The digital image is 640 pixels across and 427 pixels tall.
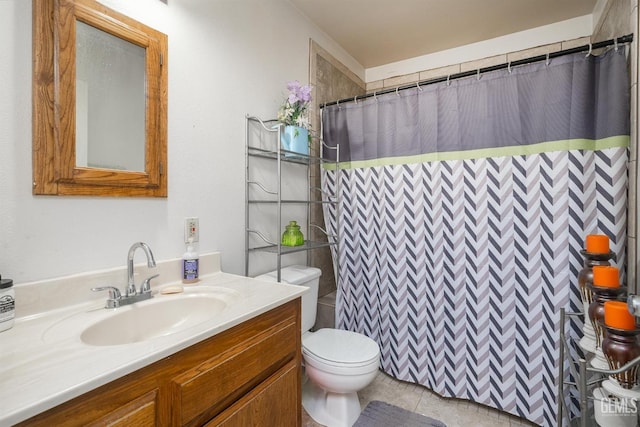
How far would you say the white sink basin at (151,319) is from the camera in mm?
911

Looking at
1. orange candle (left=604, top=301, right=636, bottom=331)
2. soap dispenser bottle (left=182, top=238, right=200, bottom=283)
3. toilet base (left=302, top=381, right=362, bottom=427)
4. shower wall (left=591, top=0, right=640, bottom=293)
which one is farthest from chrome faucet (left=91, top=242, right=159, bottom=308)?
shower wall (left=591, top=0, right=640, bottom=293)

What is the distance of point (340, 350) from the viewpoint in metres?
1.54

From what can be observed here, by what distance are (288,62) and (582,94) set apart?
5.13ft

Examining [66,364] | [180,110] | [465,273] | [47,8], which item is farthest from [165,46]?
[465,273]

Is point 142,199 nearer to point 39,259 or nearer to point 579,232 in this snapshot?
point 39,259

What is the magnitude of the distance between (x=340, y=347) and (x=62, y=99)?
1.53 metres

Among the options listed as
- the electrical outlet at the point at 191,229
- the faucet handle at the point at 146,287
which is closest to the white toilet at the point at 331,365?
the electrical outlet at the point at 191,229

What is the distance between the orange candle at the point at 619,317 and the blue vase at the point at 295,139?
1416 millimetres

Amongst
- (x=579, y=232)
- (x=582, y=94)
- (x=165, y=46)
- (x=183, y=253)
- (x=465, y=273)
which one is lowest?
(x=465, y=273)

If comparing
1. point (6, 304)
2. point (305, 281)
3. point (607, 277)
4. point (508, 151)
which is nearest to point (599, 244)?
point (607, 277)

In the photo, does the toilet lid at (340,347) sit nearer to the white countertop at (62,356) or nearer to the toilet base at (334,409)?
the toilet base at (334,409)

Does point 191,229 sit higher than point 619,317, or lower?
higher

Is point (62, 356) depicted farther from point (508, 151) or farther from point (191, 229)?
point (508, 151)

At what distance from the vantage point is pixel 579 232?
143 cm
